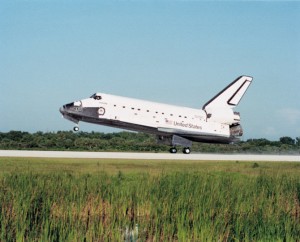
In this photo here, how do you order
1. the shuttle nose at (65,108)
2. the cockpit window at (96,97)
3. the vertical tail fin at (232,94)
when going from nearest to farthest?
the cockpit window at (96,97)
the shuttle nose at (65,108)
the vertical tail fin at (232,94)

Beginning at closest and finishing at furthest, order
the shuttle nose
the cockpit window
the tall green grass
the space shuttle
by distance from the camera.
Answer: the tall green grass, the space shuttle, the cockpit window, the shuttle nose

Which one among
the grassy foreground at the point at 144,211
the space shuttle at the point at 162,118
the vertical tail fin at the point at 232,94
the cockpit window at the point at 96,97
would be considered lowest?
the grassy foreground at the point at 144,211

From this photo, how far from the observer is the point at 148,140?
36125 millimetres

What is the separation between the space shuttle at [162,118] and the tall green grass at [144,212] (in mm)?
17043

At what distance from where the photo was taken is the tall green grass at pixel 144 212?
8055mm

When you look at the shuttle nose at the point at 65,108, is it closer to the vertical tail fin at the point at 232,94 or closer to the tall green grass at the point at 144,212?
the vertical tail fin at the point at 232,94

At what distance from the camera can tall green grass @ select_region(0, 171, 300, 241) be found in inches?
317

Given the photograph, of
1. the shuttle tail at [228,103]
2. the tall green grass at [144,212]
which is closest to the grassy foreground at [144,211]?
the tall green grass at [144,212]

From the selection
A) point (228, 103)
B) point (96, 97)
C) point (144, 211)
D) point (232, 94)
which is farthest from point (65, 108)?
point (144, 211)

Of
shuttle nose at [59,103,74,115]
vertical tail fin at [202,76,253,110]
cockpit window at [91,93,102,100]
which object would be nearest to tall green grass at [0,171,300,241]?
cockpit window at [91,93,102,100]

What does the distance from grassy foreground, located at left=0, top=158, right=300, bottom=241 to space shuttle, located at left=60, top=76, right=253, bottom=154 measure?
16.8 metres

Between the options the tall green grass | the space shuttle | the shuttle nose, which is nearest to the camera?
the tall green grass

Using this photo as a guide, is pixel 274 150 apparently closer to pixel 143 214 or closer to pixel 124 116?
pixel 124 116

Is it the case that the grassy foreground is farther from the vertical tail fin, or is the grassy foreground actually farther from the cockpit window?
the vertical tail fin
